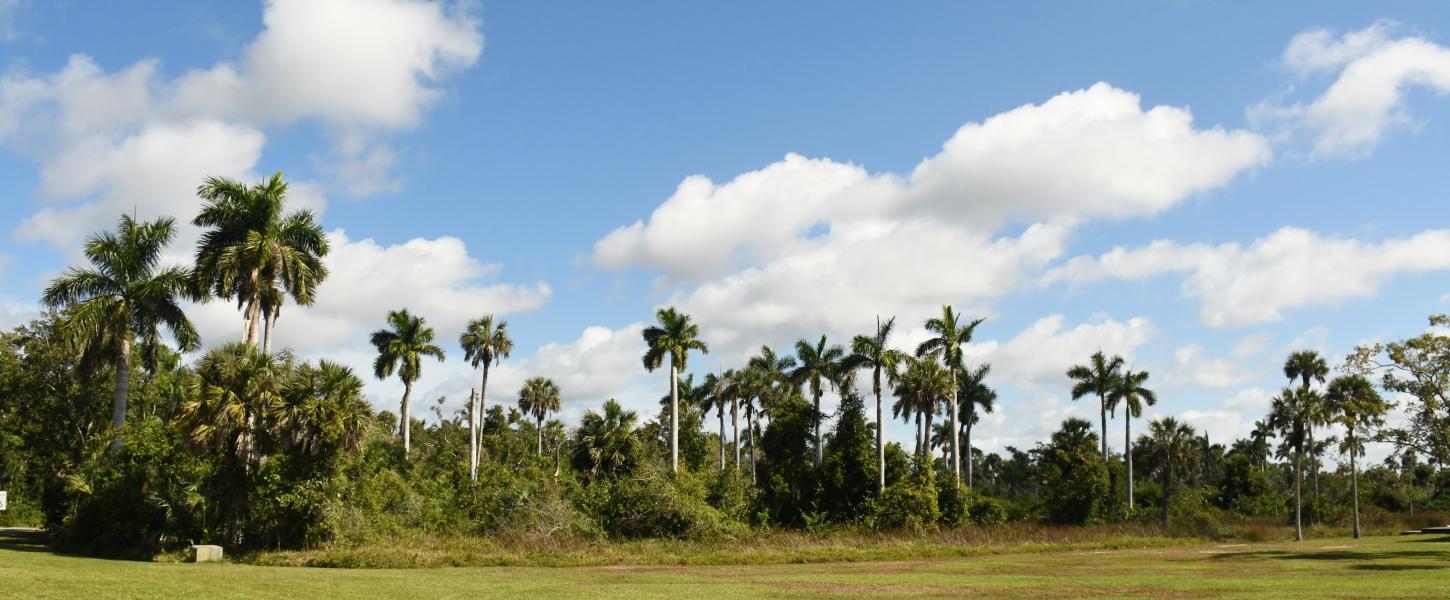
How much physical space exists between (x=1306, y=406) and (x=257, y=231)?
64.9 m

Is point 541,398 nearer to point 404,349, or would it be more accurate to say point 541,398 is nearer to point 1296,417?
point 404,349

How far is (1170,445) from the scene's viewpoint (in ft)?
259

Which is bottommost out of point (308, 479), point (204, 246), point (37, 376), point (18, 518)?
point (18, 518)

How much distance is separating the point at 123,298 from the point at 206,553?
13.0m

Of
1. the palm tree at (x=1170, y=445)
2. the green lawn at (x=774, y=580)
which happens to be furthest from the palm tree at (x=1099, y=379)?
the green lawn at (x=774, y=580)

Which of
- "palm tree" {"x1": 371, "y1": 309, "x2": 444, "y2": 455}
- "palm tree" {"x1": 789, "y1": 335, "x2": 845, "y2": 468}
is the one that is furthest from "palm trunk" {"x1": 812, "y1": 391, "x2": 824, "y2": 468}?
"palm tree" {"x1": 371, "y1": 309, "x2": 444, "y2": 455}

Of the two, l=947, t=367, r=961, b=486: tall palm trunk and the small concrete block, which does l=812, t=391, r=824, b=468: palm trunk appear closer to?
l=947, t=367, r=961, b=486: tall palm trunk

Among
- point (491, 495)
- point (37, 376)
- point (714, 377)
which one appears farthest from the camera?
point (714, 377)

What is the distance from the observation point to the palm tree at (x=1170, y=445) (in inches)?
3078

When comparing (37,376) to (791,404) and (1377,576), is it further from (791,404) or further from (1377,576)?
(1377,576)

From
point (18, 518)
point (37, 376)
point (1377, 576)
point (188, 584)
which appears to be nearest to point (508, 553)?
point (188, 584)

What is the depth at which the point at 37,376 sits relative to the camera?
173 feet

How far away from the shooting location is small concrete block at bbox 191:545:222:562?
32.7 meters

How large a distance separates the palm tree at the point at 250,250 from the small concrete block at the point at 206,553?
916 cm
